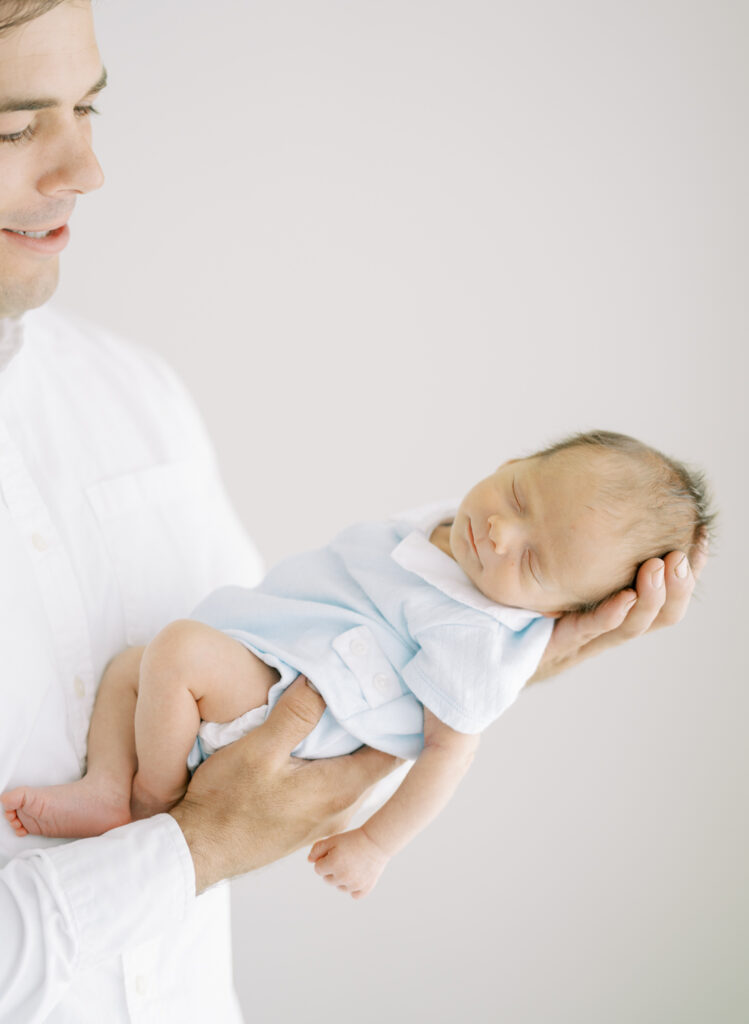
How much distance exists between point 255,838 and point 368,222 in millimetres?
1579

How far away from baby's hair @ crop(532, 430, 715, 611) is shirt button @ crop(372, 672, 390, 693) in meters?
0.31

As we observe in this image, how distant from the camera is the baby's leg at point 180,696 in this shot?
122 cm

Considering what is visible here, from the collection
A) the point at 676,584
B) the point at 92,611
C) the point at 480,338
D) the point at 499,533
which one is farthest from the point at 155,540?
the point at 480,338

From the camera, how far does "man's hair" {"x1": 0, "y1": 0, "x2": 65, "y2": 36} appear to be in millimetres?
1092

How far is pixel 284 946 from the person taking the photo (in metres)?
2.53

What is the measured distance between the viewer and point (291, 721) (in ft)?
4.08

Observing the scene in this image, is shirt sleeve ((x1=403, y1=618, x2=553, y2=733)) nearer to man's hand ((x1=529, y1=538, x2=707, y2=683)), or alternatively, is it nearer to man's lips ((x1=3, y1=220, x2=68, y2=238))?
man's hand ((x1=529, y1=538, x2=707, y2=683))

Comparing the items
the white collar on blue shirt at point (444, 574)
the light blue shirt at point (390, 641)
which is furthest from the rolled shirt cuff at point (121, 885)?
the white collar on blue shirt at point (444, 574)

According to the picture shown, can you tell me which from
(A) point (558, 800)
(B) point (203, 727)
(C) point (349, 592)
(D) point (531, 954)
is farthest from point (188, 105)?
(D) point (531, 954)

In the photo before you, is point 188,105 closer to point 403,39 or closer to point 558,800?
point 403,39

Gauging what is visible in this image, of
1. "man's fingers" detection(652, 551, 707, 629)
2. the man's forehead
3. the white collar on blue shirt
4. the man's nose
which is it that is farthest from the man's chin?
"man's fingers" detection(652, 551, 707, 629)

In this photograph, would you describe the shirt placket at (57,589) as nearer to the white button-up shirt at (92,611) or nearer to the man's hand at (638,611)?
the white button-up shirt at (92,611)

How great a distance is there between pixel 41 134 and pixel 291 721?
0.82 metres

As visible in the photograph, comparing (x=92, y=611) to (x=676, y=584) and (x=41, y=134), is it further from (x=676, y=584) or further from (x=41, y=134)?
(x=676, y=584)
